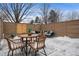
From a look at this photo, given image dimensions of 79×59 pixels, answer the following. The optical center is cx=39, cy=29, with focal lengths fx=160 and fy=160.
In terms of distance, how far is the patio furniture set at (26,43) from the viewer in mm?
2633

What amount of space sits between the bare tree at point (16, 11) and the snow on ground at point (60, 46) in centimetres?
42

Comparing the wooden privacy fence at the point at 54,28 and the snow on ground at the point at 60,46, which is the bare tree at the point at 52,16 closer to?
the wooden privacy fence at the point at 54,28

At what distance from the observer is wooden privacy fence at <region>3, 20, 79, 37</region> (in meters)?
2.64

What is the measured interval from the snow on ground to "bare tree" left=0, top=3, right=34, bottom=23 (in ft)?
1.36

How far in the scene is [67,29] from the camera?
2.65 meters

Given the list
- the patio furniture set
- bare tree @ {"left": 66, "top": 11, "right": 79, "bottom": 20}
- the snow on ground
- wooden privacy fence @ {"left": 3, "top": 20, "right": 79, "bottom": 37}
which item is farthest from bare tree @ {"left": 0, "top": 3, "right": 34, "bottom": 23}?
bare tree @ {"left": 66, "top": 11, "right": 79, "bottom": 20}

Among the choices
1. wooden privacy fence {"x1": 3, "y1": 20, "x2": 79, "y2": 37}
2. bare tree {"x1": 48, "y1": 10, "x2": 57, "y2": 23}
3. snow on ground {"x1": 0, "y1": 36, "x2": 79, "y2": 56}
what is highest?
bare tree {"x1": 48, "y1": 10, "x2": 57, "y2": 23}

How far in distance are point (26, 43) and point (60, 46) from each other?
0.57m

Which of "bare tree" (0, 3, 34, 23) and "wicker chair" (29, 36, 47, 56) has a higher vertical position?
"bare tree" (0, 3, 34, 23)

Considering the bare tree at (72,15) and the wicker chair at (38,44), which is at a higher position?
the bare tree at (72,15)

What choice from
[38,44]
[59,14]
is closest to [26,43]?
[38,44]

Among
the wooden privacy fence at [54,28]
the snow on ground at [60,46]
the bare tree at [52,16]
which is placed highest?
the bare tree at [52,16]

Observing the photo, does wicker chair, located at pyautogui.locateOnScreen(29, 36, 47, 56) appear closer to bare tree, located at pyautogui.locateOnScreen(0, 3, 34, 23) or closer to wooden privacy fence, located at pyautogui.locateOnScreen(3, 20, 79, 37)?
wooden privacy fence, located at pyautogui.locateOnScreen(3, 20, 79, 37)

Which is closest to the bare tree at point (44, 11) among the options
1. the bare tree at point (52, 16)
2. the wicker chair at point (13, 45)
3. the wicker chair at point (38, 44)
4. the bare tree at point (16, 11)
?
the bare tree at point (52, 16)
